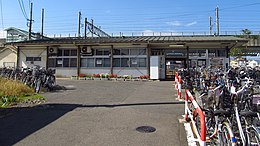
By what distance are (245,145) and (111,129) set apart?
8.57 ft

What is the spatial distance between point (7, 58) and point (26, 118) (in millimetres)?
20643

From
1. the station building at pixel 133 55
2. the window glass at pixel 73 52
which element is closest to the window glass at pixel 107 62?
the station building at pixel 133 55

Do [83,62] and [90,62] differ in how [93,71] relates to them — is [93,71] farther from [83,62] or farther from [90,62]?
[83,62]

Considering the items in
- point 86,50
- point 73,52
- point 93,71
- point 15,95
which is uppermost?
point 86,50

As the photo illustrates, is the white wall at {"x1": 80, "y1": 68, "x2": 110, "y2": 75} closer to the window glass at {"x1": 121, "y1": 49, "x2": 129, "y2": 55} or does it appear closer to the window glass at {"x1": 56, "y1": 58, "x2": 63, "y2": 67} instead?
the window glass at {"x1": 121, "y1": 49, "x2": 129, "y2": 55}

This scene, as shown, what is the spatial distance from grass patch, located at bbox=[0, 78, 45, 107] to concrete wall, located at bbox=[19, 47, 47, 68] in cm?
1217

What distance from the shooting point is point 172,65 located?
18.6 metres

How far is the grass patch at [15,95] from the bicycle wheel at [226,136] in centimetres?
651

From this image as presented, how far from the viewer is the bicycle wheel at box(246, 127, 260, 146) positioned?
2413 mm

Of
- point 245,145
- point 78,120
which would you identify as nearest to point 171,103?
point 78,120

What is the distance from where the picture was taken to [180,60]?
1802cm

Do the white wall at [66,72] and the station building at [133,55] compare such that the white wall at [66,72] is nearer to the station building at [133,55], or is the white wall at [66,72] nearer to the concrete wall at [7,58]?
the station building at [133,55]

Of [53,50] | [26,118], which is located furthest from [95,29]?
[26,118]

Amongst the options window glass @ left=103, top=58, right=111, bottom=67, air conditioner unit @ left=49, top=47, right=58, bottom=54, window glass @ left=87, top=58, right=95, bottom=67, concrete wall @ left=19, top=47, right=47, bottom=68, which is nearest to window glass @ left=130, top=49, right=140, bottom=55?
window glass @ left=103, top=58, right=111, bottom=67
